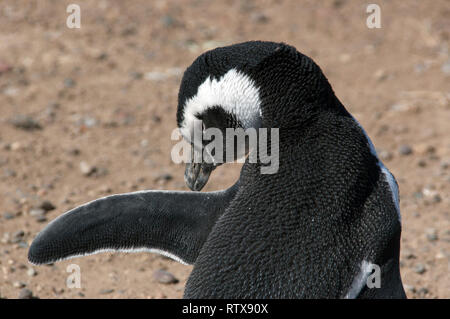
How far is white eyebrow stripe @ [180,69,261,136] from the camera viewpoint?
1805mm

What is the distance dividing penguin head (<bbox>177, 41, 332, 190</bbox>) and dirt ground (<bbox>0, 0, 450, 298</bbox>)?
48.0 inches

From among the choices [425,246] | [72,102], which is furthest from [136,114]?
[425,246]

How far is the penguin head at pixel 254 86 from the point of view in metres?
1.79

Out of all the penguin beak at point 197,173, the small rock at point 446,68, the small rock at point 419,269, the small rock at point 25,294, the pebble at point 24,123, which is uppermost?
the small rock at point 446,68

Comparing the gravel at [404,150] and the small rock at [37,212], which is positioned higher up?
the gravel at [404,150]

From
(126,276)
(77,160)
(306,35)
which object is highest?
(306,35)

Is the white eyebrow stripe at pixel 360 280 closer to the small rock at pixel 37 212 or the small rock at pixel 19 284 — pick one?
the small rock at pixel 19 284

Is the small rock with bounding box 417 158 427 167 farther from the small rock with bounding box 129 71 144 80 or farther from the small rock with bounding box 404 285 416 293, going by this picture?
the small rock with bounding box 129 71 144 80

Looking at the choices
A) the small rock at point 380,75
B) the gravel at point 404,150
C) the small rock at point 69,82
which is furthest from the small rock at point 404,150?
the small rock at point 69,82

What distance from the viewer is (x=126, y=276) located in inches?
116

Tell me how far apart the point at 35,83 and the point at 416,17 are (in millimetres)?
3357

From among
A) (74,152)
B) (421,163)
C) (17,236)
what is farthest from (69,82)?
(421,163)

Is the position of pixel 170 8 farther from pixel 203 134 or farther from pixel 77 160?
pixel 203 134

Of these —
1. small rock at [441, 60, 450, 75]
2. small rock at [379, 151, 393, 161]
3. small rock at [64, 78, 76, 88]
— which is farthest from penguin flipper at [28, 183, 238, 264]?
small rock at [441, 60, 450, 75]
